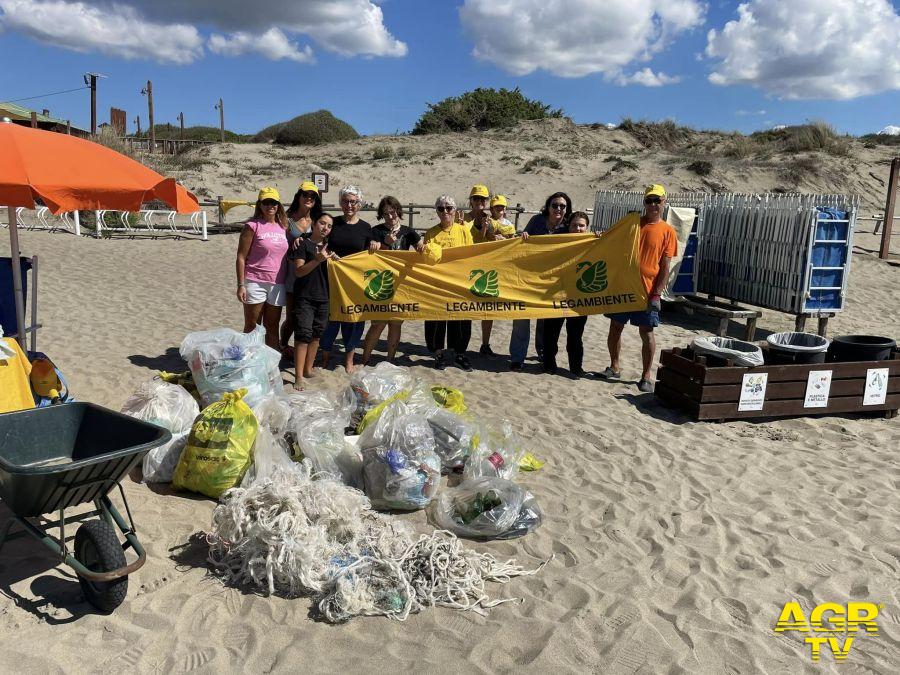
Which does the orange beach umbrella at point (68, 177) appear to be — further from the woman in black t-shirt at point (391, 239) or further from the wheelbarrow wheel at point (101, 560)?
the woman in black t-shirt at point (391, 239)

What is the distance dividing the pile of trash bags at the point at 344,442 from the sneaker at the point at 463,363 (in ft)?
6.74

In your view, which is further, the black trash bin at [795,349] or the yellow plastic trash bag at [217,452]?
the black trash bin at [795,349]

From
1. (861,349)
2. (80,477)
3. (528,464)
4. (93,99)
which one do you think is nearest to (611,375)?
(861,349)

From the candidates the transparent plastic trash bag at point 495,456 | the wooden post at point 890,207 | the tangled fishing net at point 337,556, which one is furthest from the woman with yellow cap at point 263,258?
the wooden post at point 890,207

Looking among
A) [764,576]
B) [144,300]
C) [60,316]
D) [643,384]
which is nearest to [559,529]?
[764,576]

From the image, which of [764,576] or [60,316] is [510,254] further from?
[60,316]

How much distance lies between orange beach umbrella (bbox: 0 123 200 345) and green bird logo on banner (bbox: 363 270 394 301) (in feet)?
8.10

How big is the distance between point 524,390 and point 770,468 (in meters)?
2.37

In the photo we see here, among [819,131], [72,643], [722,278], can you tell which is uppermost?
[819,131]

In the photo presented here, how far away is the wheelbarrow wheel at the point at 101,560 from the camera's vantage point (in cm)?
310

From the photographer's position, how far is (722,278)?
35.4 ft

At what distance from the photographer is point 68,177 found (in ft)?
13.4

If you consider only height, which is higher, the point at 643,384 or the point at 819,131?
the point at 819,131

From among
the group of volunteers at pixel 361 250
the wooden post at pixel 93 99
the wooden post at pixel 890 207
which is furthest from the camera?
the wooden post at pixel 93 99
